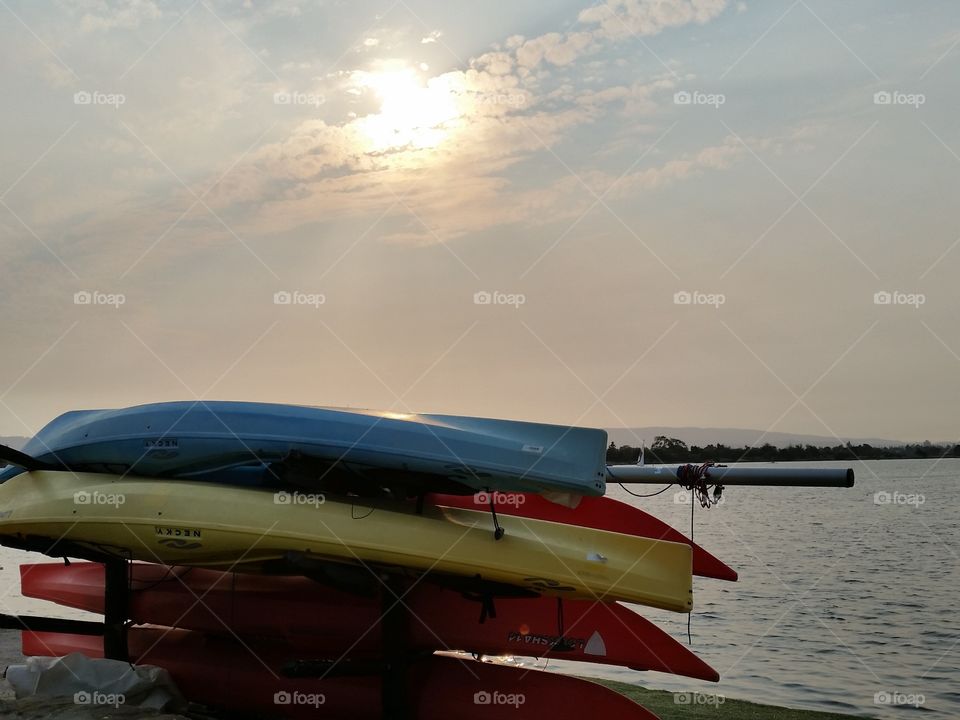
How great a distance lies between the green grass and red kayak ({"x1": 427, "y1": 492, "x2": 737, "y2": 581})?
1016mm

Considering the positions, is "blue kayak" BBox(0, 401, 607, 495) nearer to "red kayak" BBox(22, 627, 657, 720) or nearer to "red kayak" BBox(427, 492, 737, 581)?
"red kayak" BBox(427, 492, 737, 581)

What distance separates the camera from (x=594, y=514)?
Result: 20.2ft

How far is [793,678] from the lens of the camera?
906cm

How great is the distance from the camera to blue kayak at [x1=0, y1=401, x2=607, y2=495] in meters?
5.07

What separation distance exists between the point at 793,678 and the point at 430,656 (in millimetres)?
4916

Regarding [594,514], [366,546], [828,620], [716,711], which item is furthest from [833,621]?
[366,546]

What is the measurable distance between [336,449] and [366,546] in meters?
0.59

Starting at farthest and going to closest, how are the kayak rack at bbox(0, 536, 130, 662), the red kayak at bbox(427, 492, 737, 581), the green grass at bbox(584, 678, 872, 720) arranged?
the green grass at bbox(584, 678, 872, 720) < the red kayak at bbox(427, 492, 737, 581) < the kayak rack at bbox(0, 536, 130, 662)

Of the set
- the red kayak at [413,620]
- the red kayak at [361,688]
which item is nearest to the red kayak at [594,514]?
the red kayak at [413,620]

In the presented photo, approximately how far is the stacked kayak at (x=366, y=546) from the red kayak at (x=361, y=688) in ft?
0.04

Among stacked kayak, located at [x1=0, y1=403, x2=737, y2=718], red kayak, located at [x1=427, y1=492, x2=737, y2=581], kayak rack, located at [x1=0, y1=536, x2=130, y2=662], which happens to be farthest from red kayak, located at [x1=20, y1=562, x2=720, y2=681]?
red kayak, located at [x1=427, y1=492, x2=737, y2=581]

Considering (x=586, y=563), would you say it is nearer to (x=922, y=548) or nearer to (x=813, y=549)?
(x=813, y=549)

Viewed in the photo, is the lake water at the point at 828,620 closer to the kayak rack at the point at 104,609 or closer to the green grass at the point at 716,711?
the green grass at the point at 716,711

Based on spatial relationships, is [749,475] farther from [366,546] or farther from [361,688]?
[361,688]
